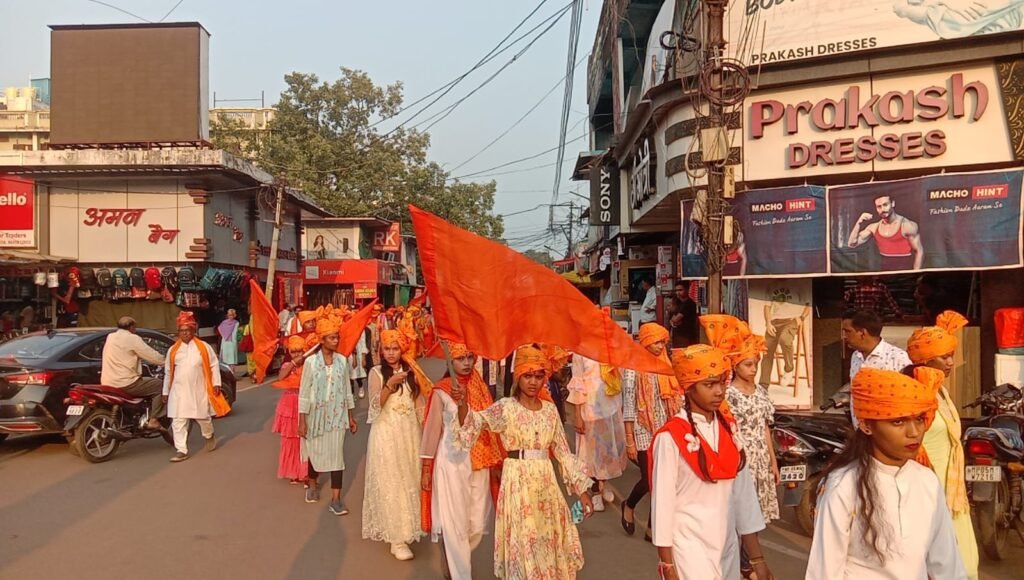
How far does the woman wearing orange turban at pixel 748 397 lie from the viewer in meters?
4.55

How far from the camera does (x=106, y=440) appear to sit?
8.90 m

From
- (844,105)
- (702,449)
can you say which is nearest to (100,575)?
(702,449)

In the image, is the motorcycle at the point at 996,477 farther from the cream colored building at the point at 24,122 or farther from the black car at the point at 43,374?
the cream colored building at the point at 24,122

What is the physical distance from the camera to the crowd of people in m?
2.46

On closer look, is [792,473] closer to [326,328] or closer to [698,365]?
[698,365]

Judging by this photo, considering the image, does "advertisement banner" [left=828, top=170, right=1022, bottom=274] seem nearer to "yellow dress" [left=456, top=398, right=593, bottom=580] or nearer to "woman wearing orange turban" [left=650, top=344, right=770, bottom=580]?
"yellow dress" [left=456, top=398, right=593, bottom=580]

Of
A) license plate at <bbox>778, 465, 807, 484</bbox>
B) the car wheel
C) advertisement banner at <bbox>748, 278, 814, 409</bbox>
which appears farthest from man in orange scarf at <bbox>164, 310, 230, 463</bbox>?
advertisement banner at <bbox>748, 278, 814, 409</bbox>

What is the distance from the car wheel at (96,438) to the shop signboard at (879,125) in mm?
8801

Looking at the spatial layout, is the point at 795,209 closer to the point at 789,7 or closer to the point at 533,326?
the point at 789,7

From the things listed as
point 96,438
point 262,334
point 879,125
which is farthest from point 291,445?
point 879,125

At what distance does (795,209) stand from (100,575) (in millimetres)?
Result: 8993

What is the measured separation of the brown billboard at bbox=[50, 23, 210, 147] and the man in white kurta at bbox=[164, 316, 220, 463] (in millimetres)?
14708

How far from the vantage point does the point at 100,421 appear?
887 cm

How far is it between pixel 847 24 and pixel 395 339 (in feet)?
26.8
